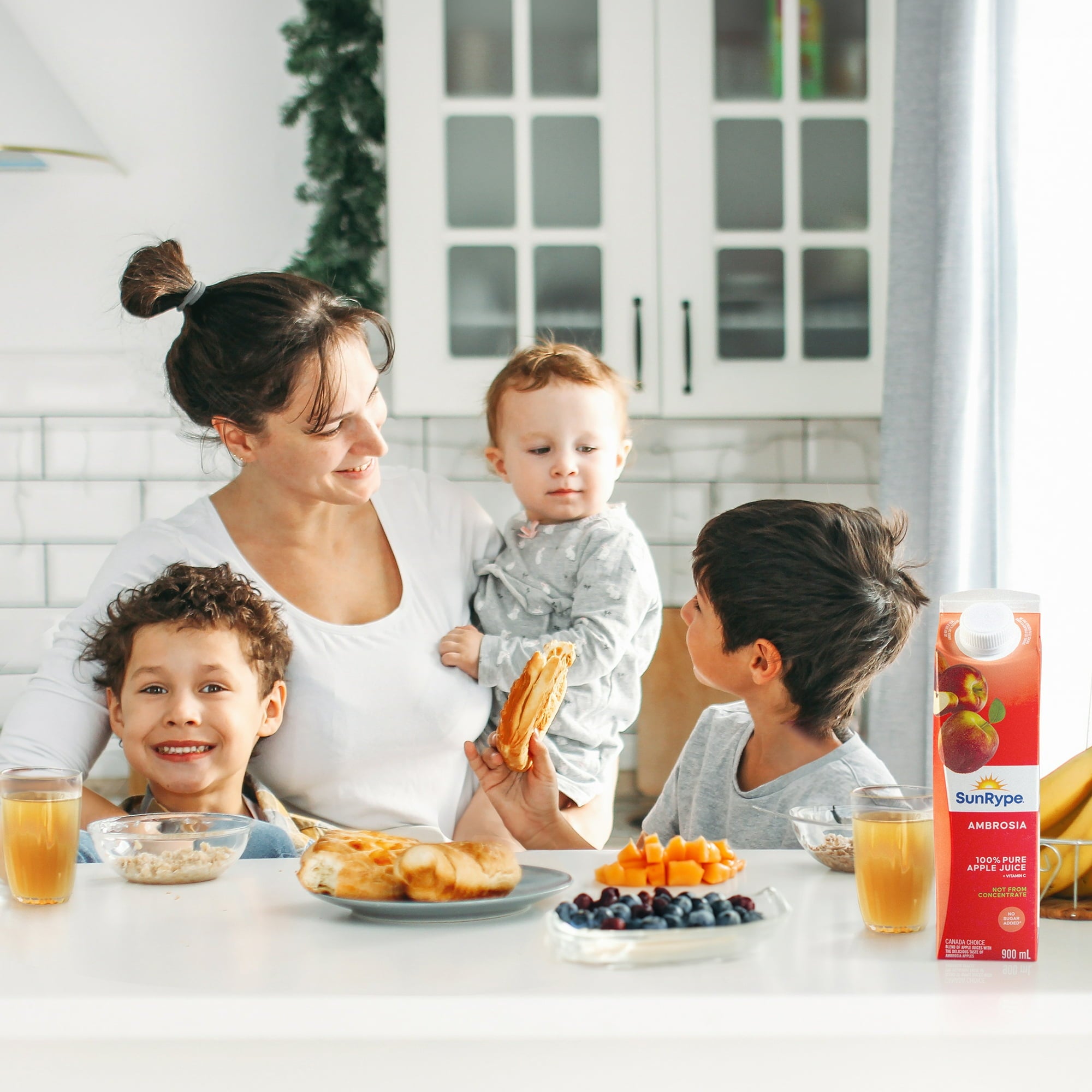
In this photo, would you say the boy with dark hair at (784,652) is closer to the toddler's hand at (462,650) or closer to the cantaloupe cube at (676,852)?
the toddler's hand at (462,650)

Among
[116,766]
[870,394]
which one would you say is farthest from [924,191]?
[116,766]

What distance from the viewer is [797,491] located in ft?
9.91

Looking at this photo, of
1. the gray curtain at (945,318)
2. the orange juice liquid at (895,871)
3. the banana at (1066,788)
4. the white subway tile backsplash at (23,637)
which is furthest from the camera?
the white subway tile backsplash at (23,637)

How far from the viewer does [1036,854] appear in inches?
34.2

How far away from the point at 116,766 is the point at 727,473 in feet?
5.44

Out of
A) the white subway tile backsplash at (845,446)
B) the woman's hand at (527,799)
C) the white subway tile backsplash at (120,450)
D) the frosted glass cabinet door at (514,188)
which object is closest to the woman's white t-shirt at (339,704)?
the woman's hand at (527,799)

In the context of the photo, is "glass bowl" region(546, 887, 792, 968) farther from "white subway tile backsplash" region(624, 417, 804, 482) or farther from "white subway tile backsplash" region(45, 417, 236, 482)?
"white subway tile backsplash" region(45, 417, 236, 482)

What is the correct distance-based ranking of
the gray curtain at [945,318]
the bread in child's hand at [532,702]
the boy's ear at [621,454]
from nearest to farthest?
the bread in child's hand at [532,702]
the boy's ear at [621,454]
the gray curtain at [945,318]

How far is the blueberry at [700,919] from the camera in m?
0.87

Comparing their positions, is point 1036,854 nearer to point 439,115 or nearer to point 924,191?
point 924,191

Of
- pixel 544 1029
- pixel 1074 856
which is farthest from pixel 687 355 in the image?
pixel 544 1029

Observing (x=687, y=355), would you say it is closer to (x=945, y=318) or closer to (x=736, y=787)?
(x=945, y=318)

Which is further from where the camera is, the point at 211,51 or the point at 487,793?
the point at 211,51

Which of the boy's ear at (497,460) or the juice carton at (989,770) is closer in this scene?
the juice carton at (989,770)
